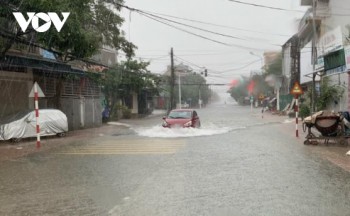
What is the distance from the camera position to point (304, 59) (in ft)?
134

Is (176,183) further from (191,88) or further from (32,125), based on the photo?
(191,88)

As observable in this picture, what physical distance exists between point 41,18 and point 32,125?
24.2 feet

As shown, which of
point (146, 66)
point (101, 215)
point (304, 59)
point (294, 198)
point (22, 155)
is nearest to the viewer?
point (101, 215)

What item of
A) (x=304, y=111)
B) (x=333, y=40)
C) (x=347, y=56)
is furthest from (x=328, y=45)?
(x=304, y=111)

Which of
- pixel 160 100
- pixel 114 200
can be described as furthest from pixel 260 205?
pixel 160 100

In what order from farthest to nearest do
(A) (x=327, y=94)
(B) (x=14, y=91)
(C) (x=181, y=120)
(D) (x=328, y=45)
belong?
1. (A) (x=327, y=94)
2. (D) (x=328, y=45)
3. (C) (x=181, y=120)
4. (B) (x=14, y=91)

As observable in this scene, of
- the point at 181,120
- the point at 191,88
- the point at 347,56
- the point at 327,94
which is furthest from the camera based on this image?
the point at 191,88

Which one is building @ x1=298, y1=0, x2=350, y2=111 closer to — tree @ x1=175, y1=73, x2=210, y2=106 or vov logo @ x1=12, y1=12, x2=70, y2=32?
vov logo @ x1=12, y1=12, x2=70, y2=32

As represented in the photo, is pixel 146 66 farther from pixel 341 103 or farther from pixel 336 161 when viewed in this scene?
pixel 336 161

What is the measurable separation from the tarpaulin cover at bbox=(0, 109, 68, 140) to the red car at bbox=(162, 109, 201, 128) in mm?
5350

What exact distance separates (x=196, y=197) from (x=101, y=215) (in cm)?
190

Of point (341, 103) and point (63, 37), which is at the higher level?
point (63, 37)

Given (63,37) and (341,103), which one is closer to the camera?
(63,37)

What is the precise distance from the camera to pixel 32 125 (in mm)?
22031
